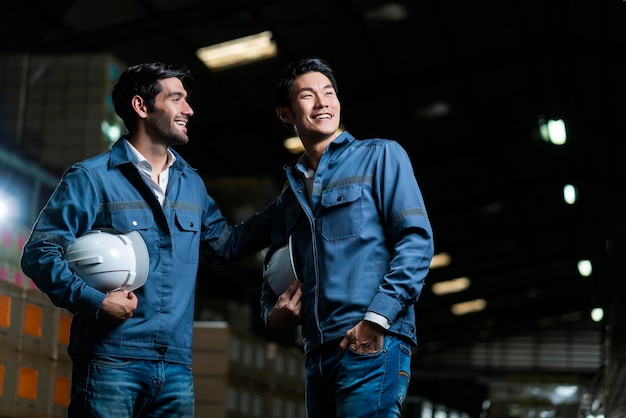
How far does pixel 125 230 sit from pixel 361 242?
0.77m

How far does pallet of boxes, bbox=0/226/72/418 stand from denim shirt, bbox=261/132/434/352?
2.81 meters

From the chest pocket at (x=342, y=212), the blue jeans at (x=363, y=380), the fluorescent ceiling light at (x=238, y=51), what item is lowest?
the blue jeans at (x=363, y=380)

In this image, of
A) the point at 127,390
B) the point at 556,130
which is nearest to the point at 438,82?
the point at 556,130

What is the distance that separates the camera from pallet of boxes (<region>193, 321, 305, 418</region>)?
733cm

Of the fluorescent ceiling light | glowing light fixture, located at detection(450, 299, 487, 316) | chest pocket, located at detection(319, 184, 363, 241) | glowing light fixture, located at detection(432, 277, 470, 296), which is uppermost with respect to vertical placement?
glowing light fixture, located at detection(450, 299, 487, 316)

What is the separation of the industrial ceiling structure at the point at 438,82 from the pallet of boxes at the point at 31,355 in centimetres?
620

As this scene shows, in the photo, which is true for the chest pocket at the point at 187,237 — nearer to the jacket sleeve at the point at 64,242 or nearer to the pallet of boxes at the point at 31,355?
the jacket sleeve at the point at 64,242

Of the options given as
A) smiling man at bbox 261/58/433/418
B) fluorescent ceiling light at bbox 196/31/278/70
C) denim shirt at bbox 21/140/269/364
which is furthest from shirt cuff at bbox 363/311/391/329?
fluorescent ceiling light at bbox 196/31/278/70

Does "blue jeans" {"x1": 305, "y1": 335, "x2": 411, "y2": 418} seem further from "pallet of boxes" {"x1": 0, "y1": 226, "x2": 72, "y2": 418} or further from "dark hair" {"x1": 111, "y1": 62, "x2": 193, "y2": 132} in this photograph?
"pallet of boxes" {"x1": 0, "y1": 226, "x2": 72, "y2": 418}

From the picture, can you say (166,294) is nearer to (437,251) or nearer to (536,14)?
(536,14)

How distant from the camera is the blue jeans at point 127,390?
294 cm

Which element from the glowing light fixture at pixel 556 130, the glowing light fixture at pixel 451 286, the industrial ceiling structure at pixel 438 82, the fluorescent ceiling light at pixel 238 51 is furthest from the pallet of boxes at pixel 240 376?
the glowing light fixture at pixel 451 286

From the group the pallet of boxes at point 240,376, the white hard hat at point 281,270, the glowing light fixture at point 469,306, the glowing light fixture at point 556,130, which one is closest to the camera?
the white hard hat at point 281,270

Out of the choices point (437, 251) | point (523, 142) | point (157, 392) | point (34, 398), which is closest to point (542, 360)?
point (437, 251)
